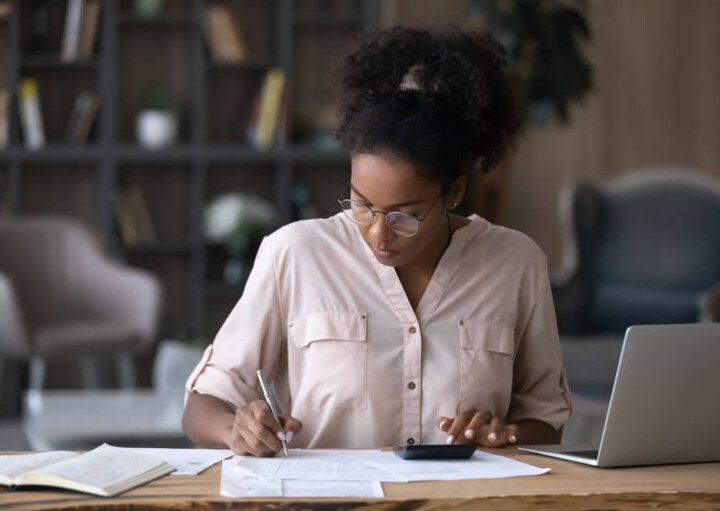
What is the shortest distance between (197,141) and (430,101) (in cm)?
427

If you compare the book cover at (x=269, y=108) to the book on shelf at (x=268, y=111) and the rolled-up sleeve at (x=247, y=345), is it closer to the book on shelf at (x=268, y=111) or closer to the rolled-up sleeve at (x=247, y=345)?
the book on shelf at (x=268, y=111)

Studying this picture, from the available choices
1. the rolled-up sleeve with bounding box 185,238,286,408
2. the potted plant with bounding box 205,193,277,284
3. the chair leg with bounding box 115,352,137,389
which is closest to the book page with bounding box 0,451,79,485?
the rolled-up sleeve with bounding box 185,238,286,408

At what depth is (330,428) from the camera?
185cm

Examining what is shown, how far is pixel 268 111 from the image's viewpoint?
5.99m

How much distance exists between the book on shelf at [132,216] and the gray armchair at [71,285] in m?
0.26

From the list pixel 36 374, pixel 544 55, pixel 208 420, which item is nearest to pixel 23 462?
pixel 208 420

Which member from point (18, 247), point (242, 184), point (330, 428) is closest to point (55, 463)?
point (330, 428)

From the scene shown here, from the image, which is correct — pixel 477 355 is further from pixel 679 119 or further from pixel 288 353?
pixel 679 119

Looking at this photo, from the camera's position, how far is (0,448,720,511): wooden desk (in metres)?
1.36

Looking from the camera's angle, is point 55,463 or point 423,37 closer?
point 55,463

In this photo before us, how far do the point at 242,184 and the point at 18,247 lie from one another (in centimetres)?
120

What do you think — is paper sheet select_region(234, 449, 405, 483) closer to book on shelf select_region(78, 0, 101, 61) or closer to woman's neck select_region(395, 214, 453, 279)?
woman's neck select_region(395, 214, 453, 279)

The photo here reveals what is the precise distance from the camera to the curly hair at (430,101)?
177 cm

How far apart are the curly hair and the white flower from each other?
154 inches
